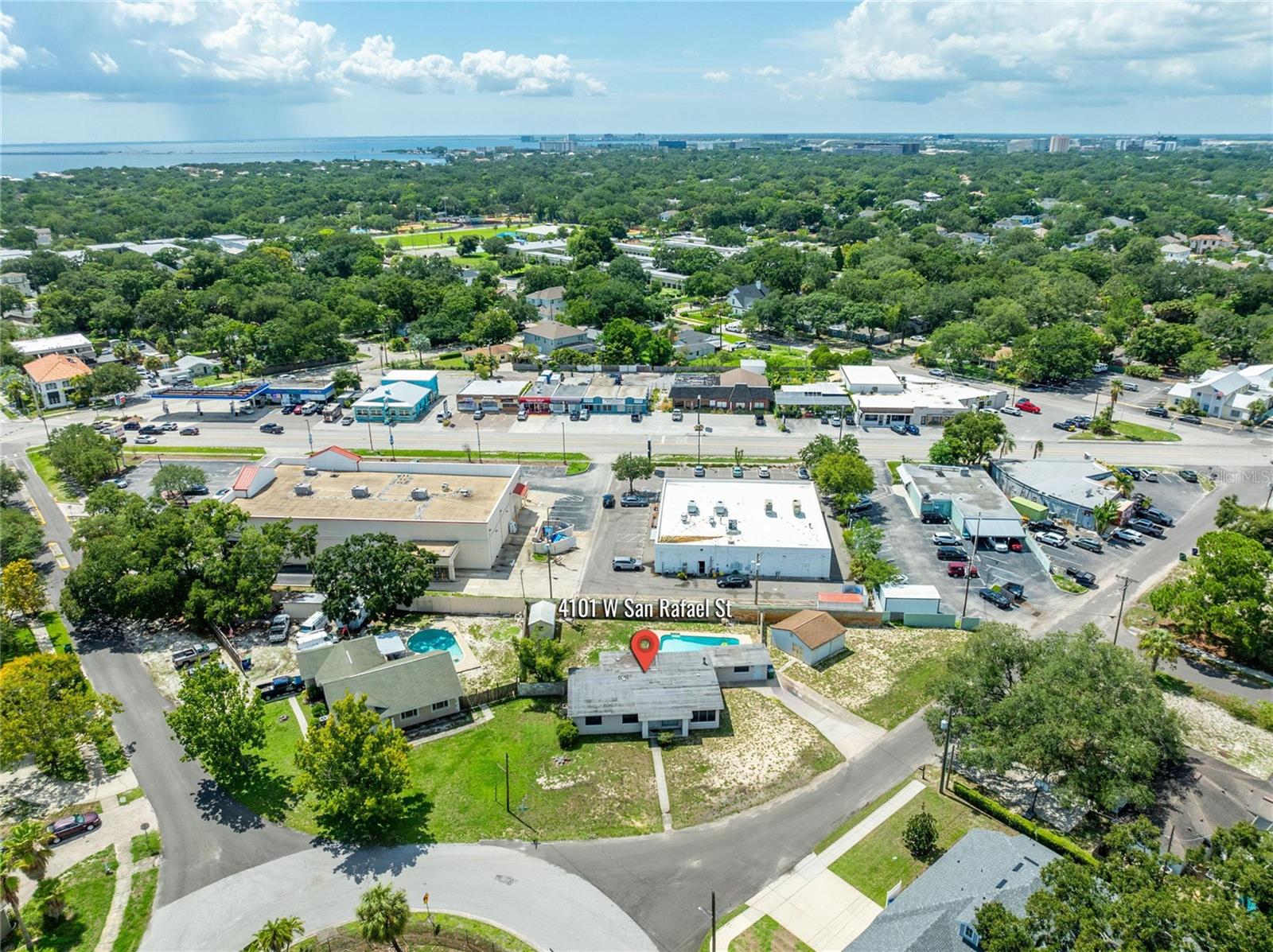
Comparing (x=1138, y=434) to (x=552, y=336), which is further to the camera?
(x=552, y=336)

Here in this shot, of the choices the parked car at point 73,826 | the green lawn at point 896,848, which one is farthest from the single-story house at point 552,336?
the green lawn at point 896,848

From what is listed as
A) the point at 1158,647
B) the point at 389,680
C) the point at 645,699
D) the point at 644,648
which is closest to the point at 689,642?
the point at 644,648

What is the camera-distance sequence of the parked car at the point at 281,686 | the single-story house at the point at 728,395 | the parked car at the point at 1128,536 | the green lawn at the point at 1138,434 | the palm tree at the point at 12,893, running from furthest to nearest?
the single-story house at the point at 728,395 → the green lawn at the point at 1138,434 → the parked car at the point at 1128,536 → the parked car at the point at 281,686 → the palm tree at the point at 12,893

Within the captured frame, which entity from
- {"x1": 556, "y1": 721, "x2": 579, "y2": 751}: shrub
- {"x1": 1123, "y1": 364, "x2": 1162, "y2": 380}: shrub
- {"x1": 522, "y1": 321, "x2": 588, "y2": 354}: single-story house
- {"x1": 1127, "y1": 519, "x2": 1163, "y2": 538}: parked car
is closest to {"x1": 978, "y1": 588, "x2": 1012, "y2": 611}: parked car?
{"x1": 1127, "y1": 519, "x2": 1163, "y2": 538}: parked car

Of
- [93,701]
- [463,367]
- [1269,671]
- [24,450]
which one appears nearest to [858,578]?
[1269,671]

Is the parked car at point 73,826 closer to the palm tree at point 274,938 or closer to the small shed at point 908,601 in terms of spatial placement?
the palm tree at point 274,938

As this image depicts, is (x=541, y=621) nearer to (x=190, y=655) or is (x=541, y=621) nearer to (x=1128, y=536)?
(x=190, y=655)
